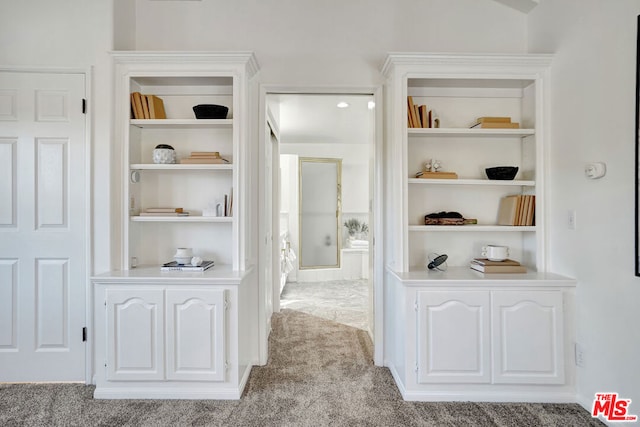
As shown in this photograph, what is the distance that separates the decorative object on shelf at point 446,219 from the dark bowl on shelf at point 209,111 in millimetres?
1741

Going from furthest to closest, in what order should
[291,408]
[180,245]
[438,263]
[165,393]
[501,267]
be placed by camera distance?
[180,245], [438,263], [501,267], [165,393], [291,408]

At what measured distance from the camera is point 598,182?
2082 mm

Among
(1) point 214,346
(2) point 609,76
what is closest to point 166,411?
(1) point 214,346

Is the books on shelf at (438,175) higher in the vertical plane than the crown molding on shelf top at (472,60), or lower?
lower

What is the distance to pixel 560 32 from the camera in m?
2.44

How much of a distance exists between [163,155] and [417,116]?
1.90 m

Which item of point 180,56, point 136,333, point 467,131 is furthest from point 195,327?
point 467,131

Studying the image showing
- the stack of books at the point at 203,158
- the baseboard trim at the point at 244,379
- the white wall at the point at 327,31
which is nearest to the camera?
the baseboard trim at the point at 244,379

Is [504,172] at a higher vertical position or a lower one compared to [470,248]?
higher

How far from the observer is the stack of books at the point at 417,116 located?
2.61 metres

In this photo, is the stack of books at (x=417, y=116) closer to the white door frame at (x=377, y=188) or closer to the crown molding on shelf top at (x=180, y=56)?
the white door frame at (x=377, y=188)

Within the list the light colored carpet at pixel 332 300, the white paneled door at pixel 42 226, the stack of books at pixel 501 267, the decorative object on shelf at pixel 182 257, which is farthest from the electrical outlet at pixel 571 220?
the white paneled door at pixel 42 226

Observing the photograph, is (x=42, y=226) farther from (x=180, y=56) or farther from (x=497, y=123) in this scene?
(x=497, y=123)

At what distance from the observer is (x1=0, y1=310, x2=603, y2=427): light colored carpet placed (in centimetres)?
Result: 205
